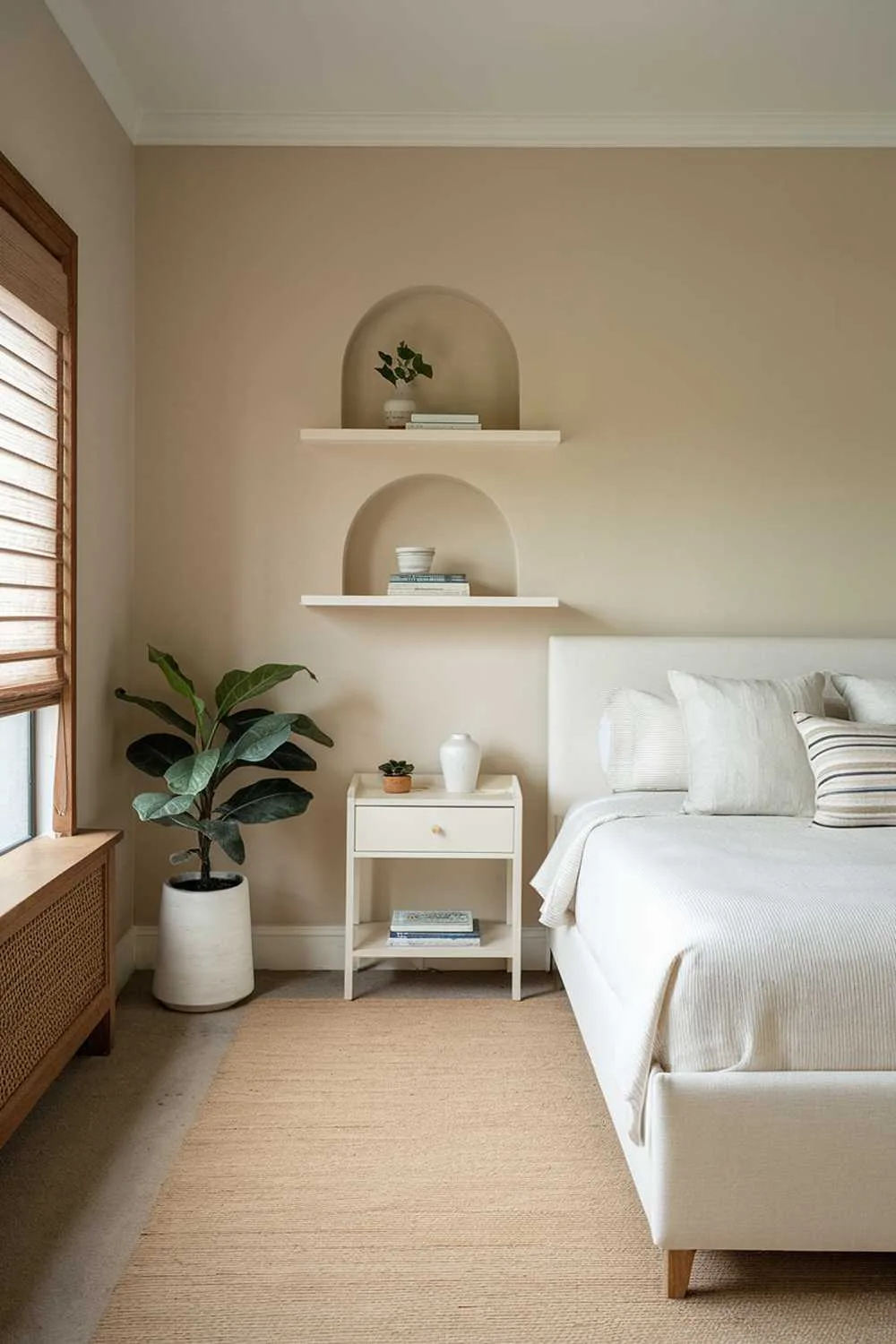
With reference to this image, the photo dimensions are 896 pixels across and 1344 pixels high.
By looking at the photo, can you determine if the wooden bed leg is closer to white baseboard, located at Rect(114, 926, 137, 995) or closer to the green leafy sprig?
the green leafy sprig

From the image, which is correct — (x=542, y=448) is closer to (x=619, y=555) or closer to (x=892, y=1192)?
(x=619, y=555)

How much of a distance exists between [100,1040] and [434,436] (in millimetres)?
2036

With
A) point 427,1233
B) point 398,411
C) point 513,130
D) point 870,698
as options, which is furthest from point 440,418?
point 427,1233

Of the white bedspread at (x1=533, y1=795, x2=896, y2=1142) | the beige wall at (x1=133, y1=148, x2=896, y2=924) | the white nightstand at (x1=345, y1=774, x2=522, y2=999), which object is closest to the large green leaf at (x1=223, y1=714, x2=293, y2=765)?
the white nightstand at (x1=345, y1=774, x2=522, y2=999)

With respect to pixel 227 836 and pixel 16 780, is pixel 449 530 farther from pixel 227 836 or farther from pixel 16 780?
pixel 16 780

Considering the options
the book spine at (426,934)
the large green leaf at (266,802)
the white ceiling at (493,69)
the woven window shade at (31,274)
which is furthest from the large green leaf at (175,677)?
the white ceiling at (493,69)

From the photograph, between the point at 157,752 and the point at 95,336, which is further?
the point at 157,752

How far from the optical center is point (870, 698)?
3.16 metres

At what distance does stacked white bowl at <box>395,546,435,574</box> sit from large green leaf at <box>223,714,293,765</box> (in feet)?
2.10

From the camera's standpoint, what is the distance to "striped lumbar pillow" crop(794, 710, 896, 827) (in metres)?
2.73

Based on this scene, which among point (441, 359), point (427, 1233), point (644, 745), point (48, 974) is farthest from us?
point (441, 359)

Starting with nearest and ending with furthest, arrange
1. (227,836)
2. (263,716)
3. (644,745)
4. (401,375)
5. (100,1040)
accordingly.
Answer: (100,1040) < (227,836) < (644,745) < (263,716) < (401,375)

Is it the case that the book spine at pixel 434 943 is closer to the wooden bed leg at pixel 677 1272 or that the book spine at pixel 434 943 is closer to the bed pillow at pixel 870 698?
the bed pillow at pixel 870 698

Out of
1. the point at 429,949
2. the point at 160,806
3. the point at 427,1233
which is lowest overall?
the point at 427,1233
